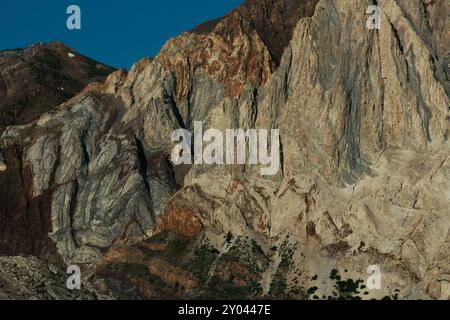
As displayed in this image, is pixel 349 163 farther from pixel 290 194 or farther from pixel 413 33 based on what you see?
pixel 413 33

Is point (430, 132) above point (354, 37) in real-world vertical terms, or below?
below

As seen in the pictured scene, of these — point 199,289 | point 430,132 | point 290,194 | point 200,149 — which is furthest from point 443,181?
point 200,149
